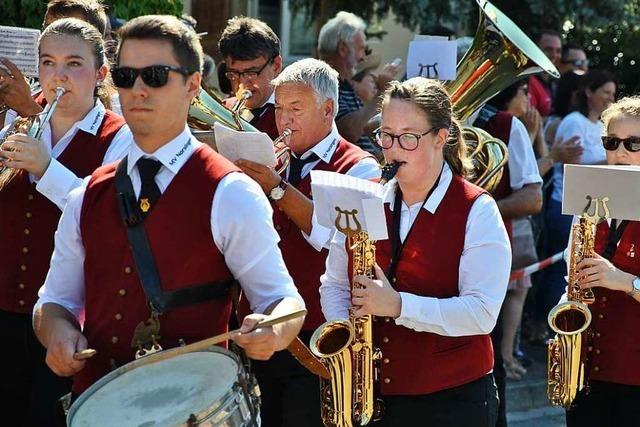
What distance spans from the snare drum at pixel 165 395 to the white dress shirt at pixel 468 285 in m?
1.04

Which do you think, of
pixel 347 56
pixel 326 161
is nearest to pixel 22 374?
pixel 326 161

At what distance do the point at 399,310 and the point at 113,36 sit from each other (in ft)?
8.76

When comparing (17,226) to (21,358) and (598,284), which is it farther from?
(598,284)

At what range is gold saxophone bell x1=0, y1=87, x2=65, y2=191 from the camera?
14.4ft

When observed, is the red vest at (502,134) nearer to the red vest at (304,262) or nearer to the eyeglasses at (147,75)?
the red vest at (304,262)

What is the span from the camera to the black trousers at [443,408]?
13.6 feet

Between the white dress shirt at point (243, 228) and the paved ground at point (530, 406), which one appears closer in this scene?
the white dress shirt at point (243, 228)

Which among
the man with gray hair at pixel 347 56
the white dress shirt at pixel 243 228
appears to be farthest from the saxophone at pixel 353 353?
the man with gray hair at pixel 347 56

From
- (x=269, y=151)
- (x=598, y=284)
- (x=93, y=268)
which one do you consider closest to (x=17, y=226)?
(x=269, y=151)

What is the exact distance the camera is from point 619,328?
4.62 meters

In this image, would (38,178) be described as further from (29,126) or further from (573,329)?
(573,329)

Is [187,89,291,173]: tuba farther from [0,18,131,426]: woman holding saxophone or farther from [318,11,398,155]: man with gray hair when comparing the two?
[318,11,398,155]: man with gray hair

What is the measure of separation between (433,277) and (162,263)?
1181 millimetres

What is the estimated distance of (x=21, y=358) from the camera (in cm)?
467
